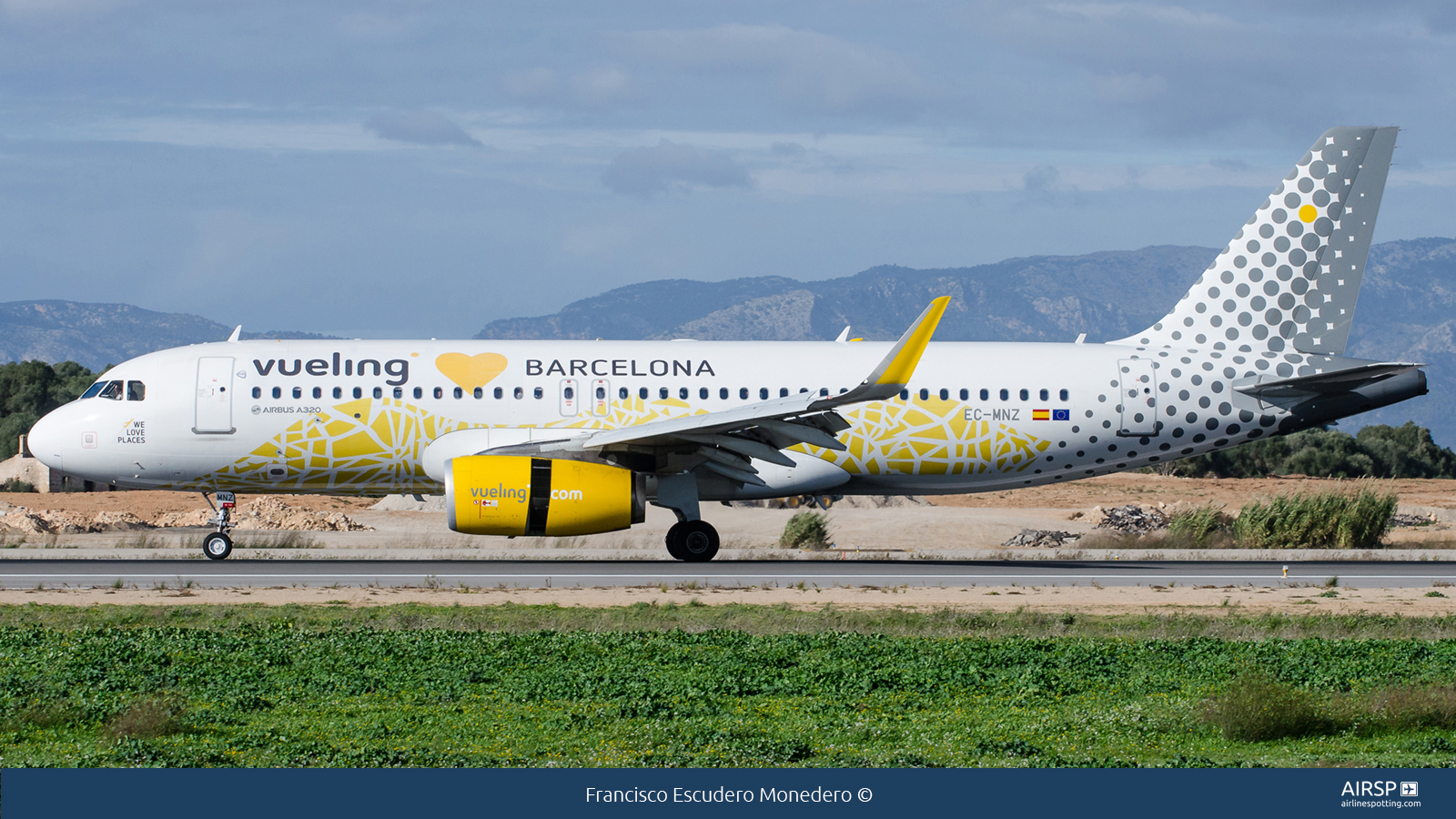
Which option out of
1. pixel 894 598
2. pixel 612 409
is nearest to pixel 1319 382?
pixel 894 598

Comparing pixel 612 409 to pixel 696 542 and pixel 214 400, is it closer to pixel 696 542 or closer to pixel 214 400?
pixel 696 542

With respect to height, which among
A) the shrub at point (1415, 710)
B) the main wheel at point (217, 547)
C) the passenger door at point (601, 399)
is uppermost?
the passenger door at point (601, 399)

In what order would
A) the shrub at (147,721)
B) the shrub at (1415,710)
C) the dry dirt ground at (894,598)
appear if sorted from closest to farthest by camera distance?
the shrub at (147,721), the shrub at (1415,710), the dry dirt ground at (894,598)

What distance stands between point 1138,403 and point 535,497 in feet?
34.7

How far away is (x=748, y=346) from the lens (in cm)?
2558

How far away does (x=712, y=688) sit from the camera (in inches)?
476

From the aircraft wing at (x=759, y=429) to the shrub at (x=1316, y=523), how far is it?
12.3m

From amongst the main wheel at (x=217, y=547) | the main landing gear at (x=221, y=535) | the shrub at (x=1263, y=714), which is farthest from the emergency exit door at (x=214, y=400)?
the shrub at (x=1263, y=714)

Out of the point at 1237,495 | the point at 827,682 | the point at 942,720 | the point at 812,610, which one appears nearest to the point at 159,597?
the point at 812,610

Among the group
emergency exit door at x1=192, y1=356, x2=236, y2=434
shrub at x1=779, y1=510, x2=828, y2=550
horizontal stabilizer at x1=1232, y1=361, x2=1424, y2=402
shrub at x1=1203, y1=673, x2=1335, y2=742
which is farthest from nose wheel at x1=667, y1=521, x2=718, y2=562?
shrub at x1=1203, y1=673, x2=1335, y2=742

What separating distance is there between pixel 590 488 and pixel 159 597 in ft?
20.6

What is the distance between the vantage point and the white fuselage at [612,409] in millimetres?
24109

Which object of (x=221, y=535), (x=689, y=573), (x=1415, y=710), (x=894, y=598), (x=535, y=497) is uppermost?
(x=535, y=497)

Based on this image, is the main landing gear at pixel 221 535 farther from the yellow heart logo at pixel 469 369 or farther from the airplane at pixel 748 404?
the yellow heart logo at pixel 469 369
